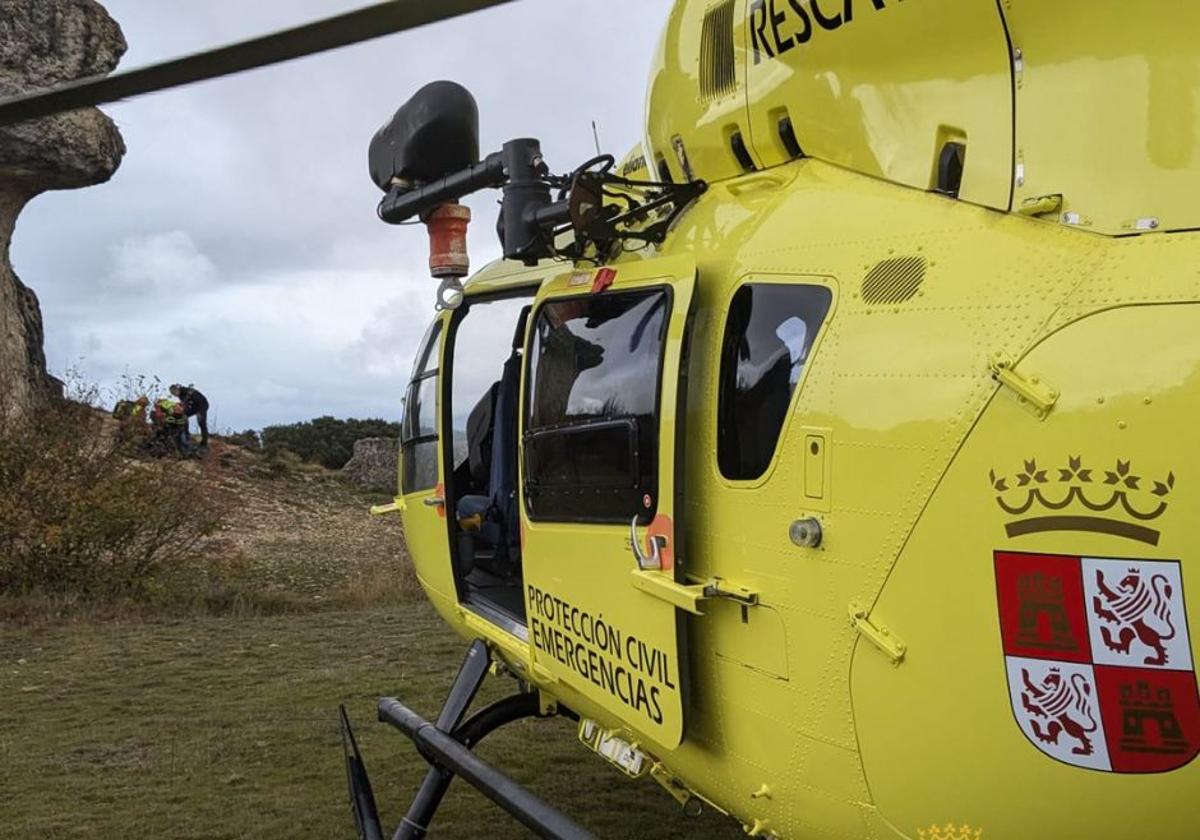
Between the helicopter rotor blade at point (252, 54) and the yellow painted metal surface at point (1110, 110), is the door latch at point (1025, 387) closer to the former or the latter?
the yellow painted metal surface at point (1110, 110)

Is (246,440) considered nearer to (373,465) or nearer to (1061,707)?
(373,465)

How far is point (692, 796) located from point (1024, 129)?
227 centimetres

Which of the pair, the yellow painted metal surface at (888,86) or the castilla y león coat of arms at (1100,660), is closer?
the castilla y león coat of arms at (1100,660)

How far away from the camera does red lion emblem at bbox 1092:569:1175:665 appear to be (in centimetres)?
195

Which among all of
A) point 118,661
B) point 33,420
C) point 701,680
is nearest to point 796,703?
point 701,680

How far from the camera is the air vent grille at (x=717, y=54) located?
3260 millimetres

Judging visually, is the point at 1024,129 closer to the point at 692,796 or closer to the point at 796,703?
the point at 796,703

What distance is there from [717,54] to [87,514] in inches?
413

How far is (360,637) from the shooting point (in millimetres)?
9992

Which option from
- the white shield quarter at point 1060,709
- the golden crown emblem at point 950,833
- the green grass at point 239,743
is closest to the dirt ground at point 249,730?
the green grass at point 239,743

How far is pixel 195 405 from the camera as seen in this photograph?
2041 cm

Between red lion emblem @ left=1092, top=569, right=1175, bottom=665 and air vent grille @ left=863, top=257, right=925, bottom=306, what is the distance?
77 centimetres

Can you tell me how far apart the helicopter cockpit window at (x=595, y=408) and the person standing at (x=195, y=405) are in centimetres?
1745

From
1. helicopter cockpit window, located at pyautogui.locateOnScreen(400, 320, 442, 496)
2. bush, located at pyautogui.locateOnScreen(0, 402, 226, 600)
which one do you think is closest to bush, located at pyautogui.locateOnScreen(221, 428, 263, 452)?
bush, located at pyautogui.locateOnScreen(0, 402, 226, 600)
